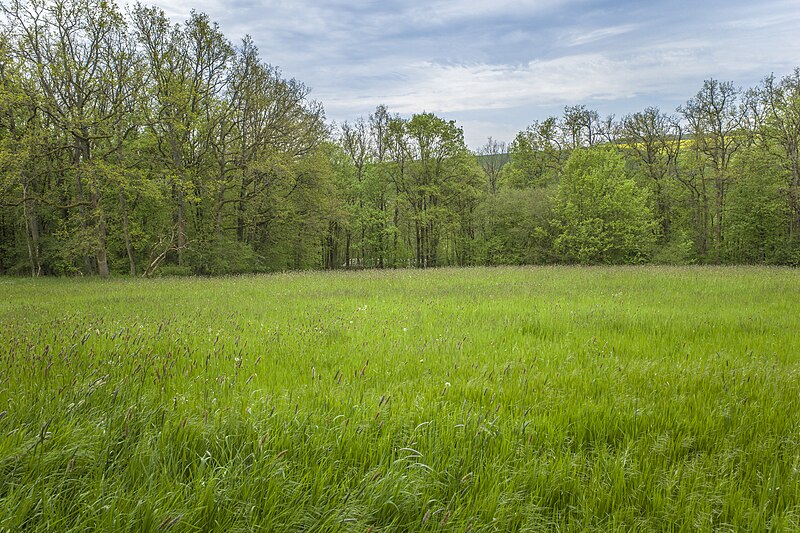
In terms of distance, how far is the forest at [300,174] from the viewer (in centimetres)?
2220

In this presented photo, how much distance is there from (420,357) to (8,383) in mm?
4047

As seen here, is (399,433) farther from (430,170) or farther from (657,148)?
(657,148)

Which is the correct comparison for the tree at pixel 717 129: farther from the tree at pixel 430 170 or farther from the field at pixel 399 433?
the field at pixel 399 433

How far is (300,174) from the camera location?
33.4 m

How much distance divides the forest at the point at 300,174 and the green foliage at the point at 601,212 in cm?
17

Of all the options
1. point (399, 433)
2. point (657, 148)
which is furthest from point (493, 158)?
point (399, 433)

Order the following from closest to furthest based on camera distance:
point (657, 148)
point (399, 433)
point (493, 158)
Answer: point (399, 433), point (657, 148), point (493, 158)

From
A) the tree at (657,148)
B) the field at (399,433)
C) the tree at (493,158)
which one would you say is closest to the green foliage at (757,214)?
the tree at (657,148)

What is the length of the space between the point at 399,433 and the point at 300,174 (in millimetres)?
32813

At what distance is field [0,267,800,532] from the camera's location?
1.99 metres

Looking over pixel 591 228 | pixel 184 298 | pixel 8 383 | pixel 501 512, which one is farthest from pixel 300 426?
pixel 591 228

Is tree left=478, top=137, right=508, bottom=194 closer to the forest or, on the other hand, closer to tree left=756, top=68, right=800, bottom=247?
the forest

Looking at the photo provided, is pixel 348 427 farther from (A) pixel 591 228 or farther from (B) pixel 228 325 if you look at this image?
(A) pixel 591 228

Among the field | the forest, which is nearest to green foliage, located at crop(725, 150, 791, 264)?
the forest
